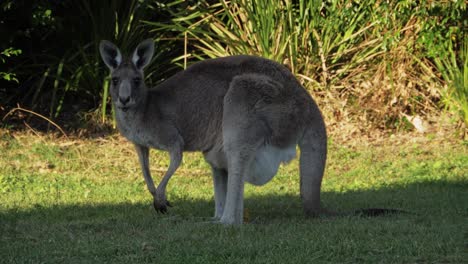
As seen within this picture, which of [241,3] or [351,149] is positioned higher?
[241,3]

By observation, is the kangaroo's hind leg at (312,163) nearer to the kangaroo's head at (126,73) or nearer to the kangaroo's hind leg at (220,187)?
the kangaroo's hind leg at (220,187)

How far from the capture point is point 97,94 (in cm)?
1248


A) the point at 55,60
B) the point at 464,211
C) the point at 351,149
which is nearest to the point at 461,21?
the point at 351,149

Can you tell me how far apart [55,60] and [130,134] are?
6.04 metres

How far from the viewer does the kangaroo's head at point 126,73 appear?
6.92 m

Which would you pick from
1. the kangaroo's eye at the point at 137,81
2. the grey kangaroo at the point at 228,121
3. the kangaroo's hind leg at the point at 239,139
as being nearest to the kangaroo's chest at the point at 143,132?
the grey kangaroo at the point at 228,121

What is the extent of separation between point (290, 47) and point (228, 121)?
5.31 metres

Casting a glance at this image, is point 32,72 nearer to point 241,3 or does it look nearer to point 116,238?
point 241,3

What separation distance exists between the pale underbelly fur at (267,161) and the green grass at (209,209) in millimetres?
373

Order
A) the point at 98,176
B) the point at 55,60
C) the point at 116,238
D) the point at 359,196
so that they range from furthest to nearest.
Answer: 1. the point at 55,60
2. the point at 98,176
3. the point at 359,196
4. the point at 116,238

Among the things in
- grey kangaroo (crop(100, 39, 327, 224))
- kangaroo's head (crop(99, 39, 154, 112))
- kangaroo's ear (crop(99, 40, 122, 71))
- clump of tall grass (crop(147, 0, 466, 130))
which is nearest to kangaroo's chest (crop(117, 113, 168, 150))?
grey kangaroo (crop(100, 39, 327, 224))

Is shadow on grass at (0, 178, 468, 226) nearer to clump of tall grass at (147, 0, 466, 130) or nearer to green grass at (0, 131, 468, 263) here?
green grass at (0, 131, 468, 263)

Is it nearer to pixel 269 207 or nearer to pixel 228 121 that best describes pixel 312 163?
pixel 228 121

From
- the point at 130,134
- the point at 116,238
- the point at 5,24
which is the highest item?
the point at 5,24
